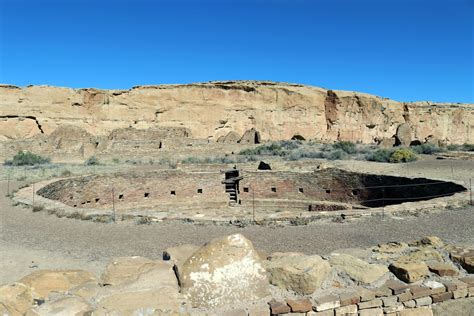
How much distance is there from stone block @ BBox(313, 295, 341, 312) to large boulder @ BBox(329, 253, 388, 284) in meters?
0.45

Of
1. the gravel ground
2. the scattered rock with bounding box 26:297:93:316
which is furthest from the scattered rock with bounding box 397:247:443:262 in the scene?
the scattered rock with bounding box 26:297:93:316

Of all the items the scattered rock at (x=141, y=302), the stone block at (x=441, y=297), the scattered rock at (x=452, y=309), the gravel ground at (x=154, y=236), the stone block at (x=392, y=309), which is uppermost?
the scattered rock at (x=141, y=302)

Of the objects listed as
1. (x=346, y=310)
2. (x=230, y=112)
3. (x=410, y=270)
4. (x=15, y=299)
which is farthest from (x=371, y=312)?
(x=230, y=112)

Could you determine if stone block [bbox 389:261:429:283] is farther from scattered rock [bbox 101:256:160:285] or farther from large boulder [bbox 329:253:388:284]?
scattered rock [bbox 101:256:160:285]

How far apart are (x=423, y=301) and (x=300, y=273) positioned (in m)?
1.45

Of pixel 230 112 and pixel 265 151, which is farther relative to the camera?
pixel 230 112

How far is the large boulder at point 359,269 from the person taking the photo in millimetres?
4273

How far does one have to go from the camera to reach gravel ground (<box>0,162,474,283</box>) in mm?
7168

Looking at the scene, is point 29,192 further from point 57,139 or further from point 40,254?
point 57,139

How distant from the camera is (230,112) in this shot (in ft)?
162

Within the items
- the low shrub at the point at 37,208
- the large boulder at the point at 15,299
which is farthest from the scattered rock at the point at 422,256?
the low shrub at the point at 37,208

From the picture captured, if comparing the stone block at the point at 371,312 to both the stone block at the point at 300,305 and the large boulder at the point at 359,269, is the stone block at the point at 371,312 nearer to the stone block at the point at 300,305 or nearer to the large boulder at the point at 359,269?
the large boulder at the point at 359,269

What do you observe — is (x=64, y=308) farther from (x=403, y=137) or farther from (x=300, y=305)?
(x=403, y=137)

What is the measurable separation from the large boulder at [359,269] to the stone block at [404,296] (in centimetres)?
29
